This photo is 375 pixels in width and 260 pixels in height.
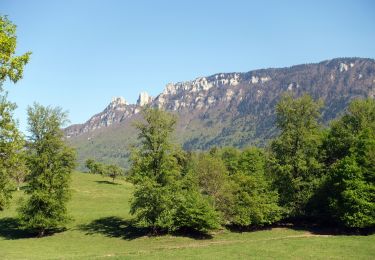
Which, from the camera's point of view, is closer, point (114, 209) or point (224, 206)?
point (224, 206)

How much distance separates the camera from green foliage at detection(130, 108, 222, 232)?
5684 centimetres

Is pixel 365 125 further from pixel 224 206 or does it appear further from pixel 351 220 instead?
pixel 224 206

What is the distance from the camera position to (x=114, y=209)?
7888 cm

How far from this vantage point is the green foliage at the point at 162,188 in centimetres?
5684

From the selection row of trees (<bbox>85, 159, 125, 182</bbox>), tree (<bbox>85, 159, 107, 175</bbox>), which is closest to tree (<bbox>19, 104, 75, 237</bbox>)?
row of trees (<bbox>85, 159, 125, 182</bbox>)

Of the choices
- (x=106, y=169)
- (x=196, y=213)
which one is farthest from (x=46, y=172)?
(x=106, y=169)

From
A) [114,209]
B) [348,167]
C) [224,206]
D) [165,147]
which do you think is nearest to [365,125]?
[348,167]

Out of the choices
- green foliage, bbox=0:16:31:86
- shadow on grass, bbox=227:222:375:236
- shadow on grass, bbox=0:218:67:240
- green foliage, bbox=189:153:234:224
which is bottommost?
shadow on grass, bbox=0:218:67:240

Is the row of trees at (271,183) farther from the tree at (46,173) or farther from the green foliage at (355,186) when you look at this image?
the tree at (46,173)

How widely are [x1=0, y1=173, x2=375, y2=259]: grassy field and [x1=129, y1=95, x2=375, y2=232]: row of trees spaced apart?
10.7ft

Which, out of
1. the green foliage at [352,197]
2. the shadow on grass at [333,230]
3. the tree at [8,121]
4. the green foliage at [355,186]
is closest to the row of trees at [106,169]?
the shadow on grass at [333,230]

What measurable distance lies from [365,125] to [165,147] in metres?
41.4

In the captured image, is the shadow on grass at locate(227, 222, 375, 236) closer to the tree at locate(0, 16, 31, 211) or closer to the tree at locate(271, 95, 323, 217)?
the tree at locate(271, 95, 323, 217)

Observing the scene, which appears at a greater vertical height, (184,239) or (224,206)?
(224,206)
